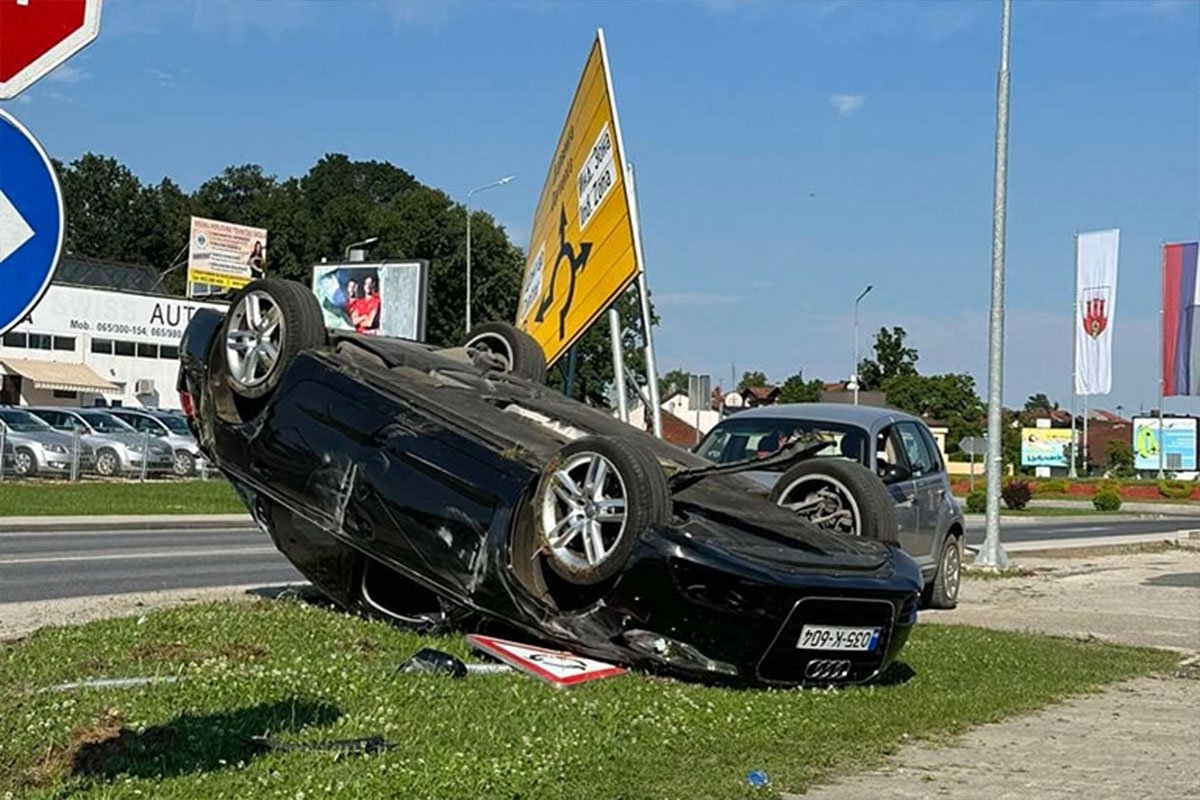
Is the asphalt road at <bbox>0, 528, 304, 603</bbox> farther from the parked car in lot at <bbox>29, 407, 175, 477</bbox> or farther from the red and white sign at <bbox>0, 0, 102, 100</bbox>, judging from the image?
the parked car in lot at <bbox>29, 407, 175, 477</bbox>

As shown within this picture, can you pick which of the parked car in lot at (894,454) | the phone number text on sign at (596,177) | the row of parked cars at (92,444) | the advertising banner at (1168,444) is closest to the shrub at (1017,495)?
the row of parked cars at (92,444)

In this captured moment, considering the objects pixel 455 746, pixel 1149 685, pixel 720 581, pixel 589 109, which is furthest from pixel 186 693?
pixel 589 109

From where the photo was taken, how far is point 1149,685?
1078 cm

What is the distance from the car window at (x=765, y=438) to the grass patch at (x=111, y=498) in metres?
12.0

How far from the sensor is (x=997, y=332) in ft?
70.7

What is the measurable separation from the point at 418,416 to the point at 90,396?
5619 cm

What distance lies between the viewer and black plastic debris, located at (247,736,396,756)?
20.5 feet

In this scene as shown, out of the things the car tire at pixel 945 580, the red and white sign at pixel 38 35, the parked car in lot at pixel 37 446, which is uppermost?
the red and white sign at pixel 38 35

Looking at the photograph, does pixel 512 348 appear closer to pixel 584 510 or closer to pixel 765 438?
pixel 584 510

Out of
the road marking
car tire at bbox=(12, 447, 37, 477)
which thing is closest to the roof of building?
car tire at bbox=(12, 447, 37, 477)

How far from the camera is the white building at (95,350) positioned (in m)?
58.5

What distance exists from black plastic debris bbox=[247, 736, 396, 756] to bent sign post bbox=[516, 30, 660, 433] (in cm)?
953

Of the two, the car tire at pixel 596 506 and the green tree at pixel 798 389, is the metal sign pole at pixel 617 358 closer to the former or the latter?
the car tire at pixel 596 506

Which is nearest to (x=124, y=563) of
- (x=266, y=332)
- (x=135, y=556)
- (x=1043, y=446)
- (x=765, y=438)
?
(x=135, y=556)
